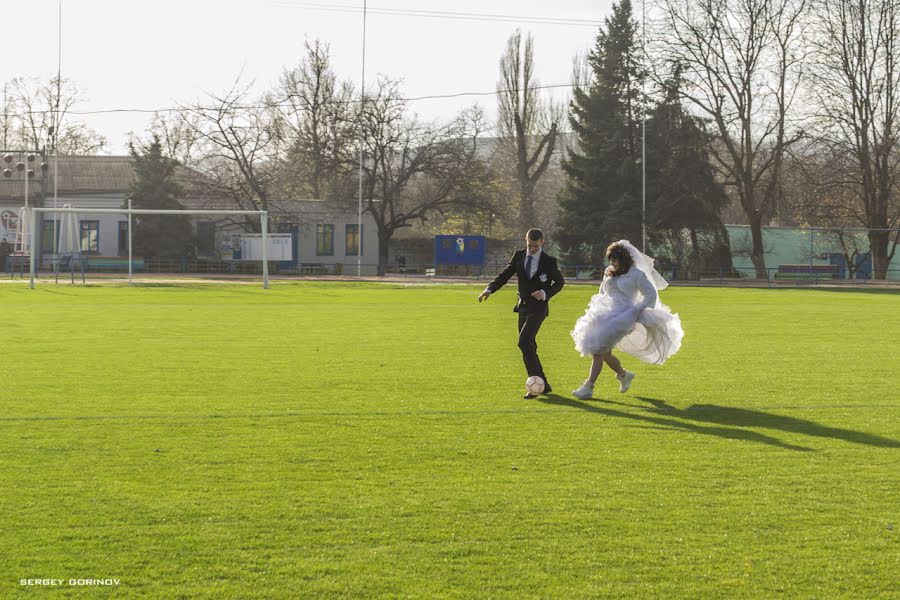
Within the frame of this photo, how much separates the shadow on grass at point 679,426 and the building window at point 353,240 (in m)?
55.4

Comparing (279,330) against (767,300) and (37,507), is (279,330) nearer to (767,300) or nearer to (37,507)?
(37,507)

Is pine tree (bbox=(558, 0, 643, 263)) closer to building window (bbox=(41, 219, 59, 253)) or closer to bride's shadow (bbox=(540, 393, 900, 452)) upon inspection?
building window (bbox=(41, 219, 59, 253))

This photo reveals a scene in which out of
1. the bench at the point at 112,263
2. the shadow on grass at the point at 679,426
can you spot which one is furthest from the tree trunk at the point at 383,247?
the shadow on grass at the point at 679,426

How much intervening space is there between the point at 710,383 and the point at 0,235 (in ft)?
196

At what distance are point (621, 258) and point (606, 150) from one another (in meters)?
48.6

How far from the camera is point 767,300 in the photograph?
35.6 metres

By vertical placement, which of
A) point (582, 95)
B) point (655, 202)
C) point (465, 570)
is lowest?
point (465, 570)

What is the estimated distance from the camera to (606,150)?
58.2 meters

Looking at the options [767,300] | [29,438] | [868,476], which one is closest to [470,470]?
[868,476]

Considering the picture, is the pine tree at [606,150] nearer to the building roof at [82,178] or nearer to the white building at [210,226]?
the white building at [210,226]

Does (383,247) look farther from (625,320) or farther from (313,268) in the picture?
(625,320)

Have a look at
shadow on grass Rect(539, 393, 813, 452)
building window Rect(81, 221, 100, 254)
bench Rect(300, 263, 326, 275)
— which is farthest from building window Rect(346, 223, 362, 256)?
shadow on grass Rect(539, 393, 813, 452)

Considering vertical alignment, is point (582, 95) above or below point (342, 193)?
above

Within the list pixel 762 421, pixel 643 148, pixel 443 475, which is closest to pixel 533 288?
pixel 762 421
